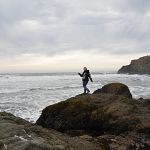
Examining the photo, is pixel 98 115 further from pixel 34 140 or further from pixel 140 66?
pixel 140 66

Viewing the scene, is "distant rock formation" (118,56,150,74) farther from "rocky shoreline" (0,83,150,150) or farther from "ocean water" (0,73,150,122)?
"rocky shoreline" (0,83,150,150)

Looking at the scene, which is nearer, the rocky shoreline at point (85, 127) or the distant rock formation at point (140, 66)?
the rocky shoreline at point (85, 127)

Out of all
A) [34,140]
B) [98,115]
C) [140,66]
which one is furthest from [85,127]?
[140,66]

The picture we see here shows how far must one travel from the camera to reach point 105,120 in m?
9.26

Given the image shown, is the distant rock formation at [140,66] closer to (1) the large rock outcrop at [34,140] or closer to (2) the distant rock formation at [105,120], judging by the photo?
(2) the distant rock formation at [105,120]

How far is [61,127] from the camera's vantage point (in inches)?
409

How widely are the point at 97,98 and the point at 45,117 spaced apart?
1812 millimetres

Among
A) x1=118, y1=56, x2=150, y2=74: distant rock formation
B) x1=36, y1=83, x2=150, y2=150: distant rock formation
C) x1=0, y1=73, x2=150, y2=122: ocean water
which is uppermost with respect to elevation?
x1=118, y1=56, x2=150, y2=74: distant rock formation

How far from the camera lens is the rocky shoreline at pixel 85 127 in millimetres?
5855

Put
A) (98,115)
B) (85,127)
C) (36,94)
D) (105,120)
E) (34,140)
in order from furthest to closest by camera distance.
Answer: (36,94) → (85,127) → (98,115) → (105,120) → (34,140)

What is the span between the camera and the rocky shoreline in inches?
231

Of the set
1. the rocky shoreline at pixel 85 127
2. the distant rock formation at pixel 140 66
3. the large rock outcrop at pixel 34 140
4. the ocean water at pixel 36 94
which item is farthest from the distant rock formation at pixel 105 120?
the distant rock formation at pixel 140 66

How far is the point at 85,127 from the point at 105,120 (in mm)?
827

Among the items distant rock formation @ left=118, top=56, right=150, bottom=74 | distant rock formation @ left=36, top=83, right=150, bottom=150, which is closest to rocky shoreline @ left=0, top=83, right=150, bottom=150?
distant rock formation @ left=36, top=83, right=150, bottom=150
